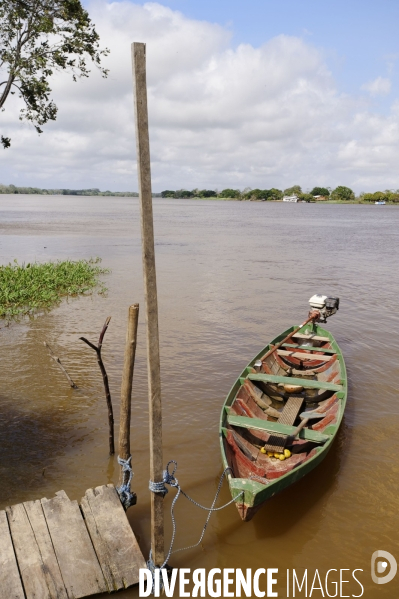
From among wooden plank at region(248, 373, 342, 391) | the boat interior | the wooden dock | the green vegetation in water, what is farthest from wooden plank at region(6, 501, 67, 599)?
the green vegetation in water

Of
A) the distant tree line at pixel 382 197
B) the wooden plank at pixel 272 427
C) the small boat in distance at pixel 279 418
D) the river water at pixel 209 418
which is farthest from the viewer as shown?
the distant tree line at pixel 382 197

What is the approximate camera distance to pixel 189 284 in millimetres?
19734

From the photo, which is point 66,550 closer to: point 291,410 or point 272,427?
point 272,427

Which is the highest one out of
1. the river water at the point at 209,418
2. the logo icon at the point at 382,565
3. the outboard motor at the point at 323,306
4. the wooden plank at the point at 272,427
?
the outboard motor at the point at 323,306

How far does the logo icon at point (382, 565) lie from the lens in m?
5.06

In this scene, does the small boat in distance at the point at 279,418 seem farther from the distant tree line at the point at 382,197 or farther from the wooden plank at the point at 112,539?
the distant tree line at the point at 382,197

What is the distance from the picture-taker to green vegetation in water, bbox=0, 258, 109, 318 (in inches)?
547

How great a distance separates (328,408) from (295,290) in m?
12.1

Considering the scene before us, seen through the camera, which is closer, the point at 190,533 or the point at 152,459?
the point at 152,459

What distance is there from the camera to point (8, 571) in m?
4.39

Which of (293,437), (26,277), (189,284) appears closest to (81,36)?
(26,277)

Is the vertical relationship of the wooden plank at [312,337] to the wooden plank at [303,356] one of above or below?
above

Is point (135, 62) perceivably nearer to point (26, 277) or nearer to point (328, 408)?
point (328, 408)

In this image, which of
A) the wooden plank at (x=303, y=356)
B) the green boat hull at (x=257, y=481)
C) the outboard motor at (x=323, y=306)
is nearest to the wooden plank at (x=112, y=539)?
the green boat hull at (x=257, y=481)
